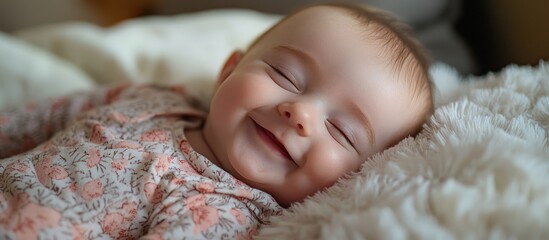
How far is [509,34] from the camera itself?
1.42 metres

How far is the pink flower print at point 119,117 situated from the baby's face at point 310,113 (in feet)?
0.57

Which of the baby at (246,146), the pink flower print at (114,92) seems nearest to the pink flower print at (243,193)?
the baby at (246,146)

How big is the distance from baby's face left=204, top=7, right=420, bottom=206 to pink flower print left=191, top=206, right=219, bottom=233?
0.32ft

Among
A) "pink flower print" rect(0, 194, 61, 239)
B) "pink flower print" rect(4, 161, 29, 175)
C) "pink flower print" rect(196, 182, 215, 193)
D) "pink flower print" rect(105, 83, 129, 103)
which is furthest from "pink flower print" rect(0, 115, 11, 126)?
"pink flower print" rect(196, 182, 215, 193)

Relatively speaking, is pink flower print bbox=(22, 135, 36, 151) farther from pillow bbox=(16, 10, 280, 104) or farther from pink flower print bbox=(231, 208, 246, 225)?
pink flower print bbox=(231, 208, 246, 225)

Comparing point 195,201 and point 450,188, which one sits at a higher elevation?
point 450,188

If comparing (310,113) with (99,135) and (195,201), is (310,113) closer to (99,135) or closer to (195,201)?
(195,201)

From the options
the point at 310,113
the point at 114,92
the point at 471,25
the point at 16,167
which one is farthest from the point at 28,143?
the point at 471,25

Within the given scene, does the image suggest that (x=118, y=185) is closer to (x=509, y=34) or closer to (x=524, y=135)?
(x=524, y=135)

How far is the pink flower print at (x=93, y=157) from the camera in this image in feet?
2.64

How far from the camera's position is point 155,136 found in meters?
0.90

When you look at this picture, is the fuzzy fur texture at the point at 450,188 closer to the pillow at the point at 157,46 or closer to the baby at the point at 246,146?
the baby at the point at 246,146

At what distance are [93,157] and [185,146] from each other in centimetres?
15

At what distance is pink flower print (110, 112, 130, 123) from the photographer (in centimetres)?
94
